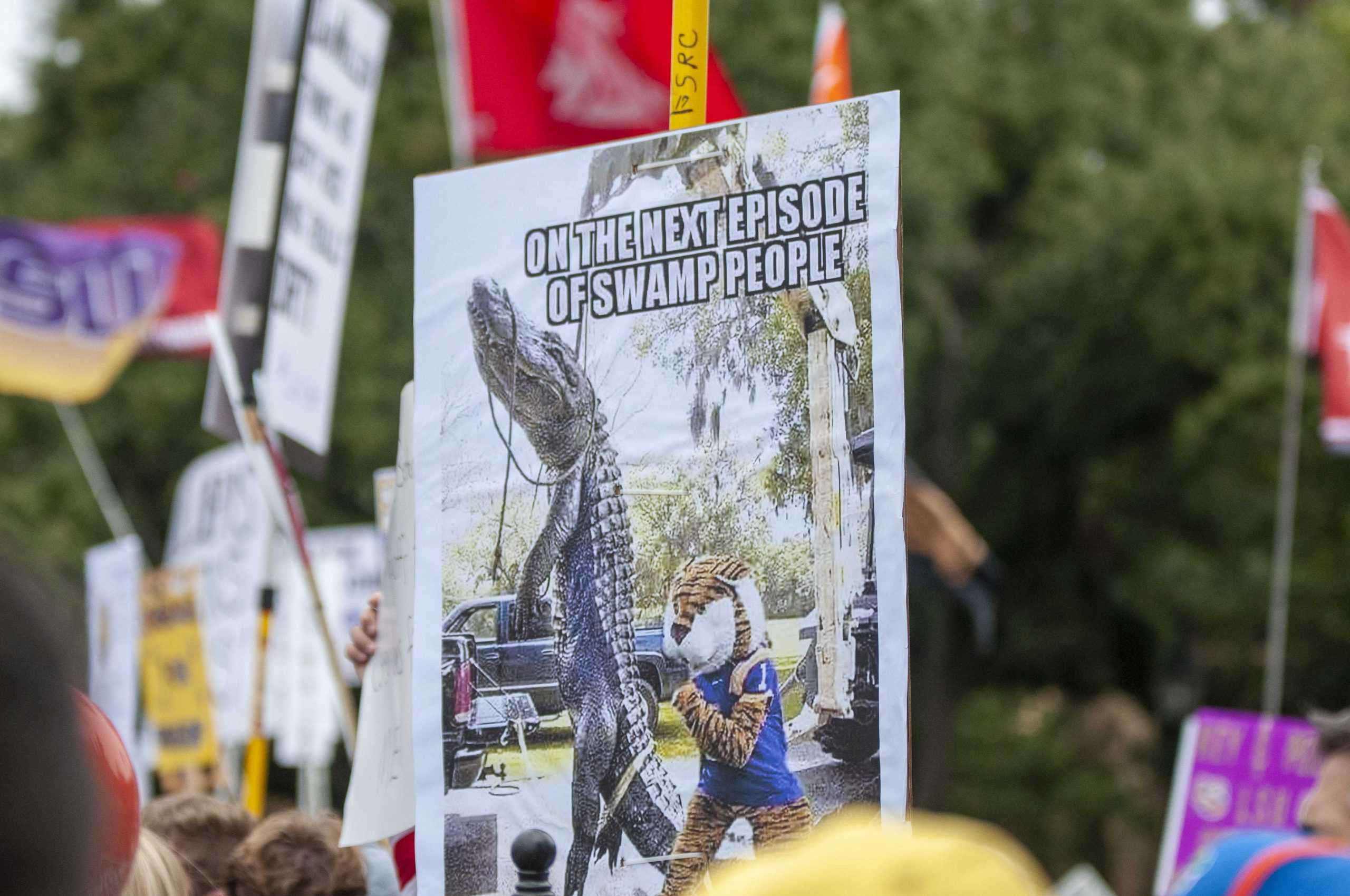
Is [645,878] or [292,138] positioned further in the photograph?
[292,138]

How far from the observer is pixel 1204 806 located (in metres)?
7.68

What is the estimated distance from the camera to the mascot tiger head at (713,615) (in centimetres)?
243

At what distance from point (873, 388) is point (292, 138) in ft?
11.1

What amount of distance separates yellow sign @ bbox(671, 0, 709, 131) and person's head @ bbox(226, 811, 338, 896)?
1.38 metres

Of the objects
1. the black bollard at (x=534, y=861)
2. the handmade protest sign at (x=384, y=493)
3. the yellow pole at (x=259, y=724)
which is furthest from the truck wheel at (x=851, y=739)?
the yellow pole at (x=259, y=724)

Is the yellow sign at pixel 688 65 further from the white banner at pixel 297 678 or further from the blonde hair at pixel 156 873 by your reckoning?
the white banner at pixel 297 678

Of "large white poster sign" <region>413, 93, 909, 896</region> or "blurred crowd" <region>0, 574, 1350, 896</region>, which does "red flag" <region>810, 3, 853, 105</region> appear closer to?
"large white poster sign" <region>413, 93, 909, 896</region>

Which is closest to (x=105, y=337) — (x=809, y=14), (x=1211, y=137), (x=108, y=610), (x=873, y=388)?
(x=108, y=610)

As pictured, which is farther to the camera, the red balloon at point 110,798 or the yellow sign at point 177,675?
the yellow sign at point 177,675

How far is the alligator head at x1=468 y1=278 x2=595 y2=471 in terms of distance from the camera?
2633mm

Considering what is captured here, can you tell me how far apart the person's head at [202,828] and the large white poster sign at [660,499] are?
0.98 meters

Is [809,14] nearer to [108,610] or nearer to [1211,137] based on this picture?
[1211,137]

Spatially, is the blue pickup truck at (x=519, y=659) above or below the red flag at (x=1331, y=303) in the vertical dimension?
below

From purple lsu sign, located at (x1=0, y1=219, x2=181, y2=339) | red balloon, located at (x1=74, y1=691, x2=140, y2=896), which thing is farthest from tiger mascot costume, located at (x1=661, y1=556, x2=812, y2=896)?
purple lsu sign, located at (x1=0, y1=219, x2=181, y2=339)
